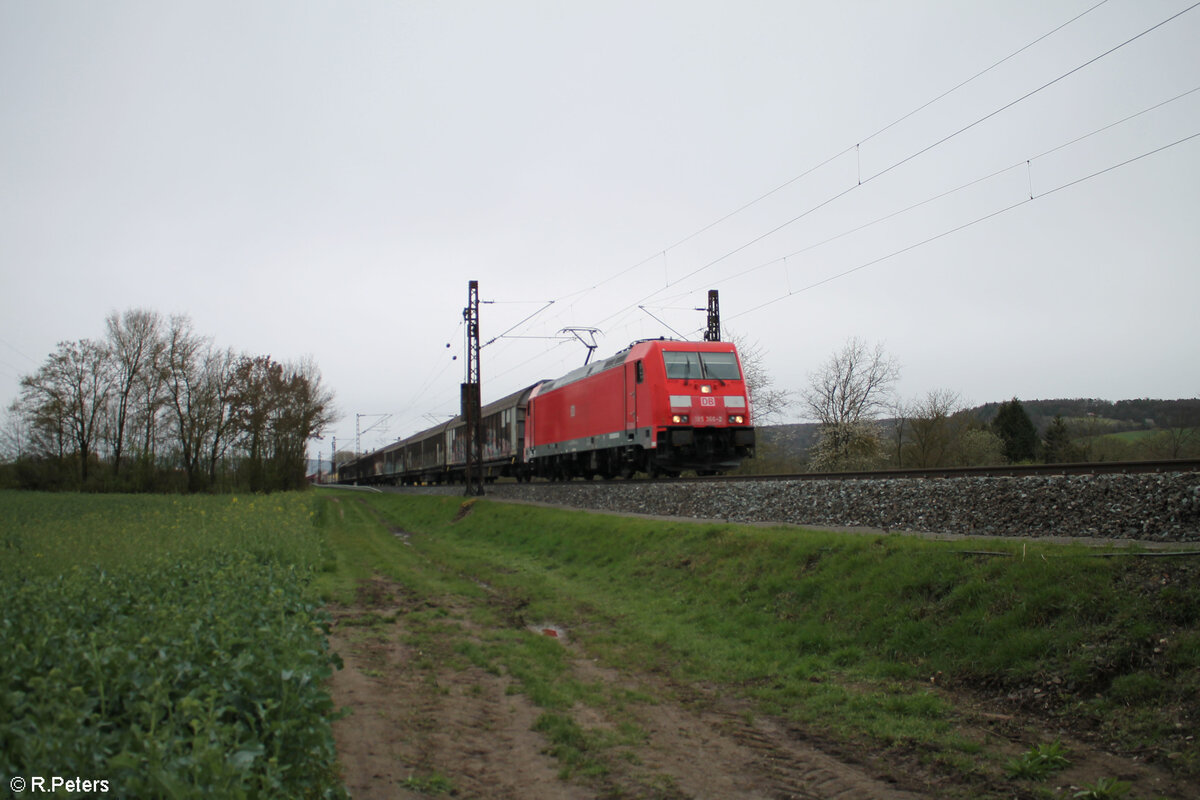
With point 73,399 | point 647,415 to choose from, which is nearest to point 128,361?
point 73,399

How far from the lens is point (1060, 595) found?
21.2 ft

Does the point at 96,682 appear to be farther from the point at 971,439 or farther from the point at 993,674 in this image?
the point at 971,439

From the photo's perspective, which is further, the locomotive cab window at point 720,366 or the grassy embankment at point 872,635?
the locomotive cab window at point 720,366

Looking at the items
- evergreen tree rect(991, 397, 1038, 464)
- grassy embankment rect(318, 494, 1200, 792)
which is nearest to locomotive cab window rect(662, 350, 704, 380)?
grassy embankment rect(318, 494, 1200, 792)

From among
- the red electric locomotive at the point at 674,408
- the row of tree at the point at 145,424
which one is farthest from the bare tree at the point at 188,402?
the red electric locomotive at the point at 674,408

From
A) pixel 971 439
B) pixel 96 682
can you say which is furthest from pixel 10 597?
pixel 971 439

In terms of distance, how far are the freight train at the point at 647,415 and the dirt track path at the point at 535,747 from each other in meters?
11.5

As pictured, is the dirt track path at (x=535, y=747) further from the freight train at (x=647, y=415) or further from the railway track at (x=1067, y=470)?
the freight train at (x=647, y=415)

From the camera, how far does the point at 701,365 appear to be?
63.7 feet

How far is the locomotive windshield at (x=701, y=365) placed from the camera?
1908cm

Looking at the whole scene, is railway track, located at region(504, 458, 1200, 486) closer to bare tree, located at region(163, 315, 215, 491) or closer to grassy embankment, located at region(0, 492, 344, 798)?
grassy embankment, located at region(0, 492, 344, 798)

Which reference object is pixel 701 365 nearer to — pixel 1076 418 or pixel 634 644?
pixel 634 644

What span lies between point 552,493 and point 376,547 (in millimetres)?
6446

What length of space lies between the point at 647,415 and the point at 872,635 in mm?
11714
